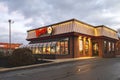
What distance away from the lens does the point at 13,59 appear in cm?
2595

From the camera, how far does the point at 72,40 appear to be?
38.4m

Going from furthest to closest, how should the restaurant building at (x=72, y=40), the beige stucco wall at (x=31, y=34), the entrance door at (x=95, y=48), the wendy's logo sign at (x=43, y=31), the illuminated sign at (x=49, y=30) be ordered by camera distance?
the beige stucco wall at (x=31, y=34) < the entrance door at (x=95, y=48) < the wendy's logo sign at (x=43, y=31) < the illuminated sign at (x=49, y=30) < the restaurant building at (x=72, y=40)

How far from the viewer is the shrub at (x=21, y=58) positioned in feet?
85.0

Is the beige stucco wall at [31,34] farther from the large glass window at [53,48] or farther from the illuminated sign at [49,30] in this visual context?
the large glass window at [53,48]

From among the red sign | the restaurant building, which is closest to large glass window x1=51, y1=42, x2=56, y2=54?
the restaurant building

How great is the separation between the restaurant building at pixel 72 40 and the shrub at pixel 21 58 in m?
8.76

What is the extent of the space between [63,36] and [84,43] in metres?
4.75

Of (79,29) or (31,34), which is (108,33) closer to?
(79,29)

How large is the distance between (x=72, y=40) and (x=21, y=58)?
14012mm

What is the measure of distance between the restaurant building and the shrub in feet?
28.7

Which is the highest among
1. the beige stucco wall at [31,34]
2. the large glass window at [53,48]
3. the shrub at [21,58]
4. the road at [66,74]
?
the beige stucco wall at [31,34]

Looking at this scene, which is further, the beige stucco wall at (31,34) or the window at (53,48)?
the beige stucco wall at (31,34)

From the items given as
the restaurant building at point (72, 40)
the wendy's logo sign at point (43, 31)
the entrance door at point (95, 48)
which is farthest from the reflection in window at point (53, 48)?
the entrance door at point (95, 48)

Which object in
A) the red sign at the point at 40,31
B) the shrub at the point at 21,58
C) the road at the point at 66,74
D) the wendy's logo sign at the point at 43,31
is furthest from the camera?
the red sign at the point at 40,31
